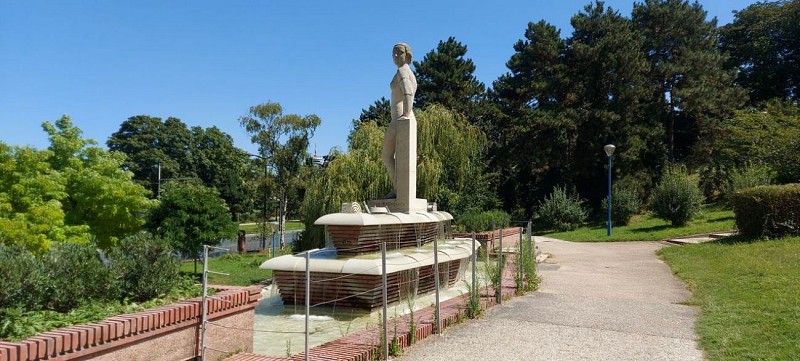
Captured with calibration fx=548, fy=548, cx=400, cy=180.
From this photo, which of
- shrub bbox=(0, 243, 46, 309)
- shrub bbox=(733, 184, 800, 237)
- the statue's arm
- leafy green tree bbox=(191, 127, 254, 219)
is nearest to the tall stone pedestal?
the statue's arm

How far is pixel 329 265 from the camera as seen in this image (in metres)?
8.21

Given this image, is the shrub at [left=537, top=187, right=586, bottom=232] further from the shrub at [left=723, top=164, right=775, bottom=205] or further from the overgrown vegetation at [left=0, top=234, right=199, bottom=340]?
the overgrown vegetation at [left=0, top=234, right=199, bottom=340]

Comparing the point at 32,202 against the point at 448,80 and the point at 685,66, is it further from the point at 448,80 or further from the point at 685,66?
the point at 685,66

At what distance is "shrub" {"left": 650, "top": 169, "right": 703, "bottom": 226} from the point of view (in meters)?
21.8

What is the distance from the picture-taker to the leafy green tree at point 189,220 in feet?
54.3

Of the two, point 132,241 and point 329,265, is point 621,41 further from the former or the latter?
point 132,241

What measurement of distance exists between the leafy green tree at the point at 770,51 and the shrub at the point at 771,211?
91.2 feet

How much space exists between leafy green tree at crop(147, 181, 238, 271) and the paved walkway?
1055 cm

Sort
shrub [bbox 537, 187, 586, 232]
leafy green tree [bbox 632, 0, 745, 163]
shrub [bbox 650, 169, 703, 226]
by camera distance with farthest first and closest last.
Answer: leafy green tree [bbox 632, 0, 745, 163] → shrub [bbox 537, 187, 586, 232] → shrub [bbox 650, 169, 703, 226]

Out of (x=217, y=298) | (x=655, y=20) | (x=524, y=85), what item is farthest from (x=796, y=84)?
(x=217, y=298)

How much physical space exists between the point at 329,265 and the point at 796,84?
44.3m

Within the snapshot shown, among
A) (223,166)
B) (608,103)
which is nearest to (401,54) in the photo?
(608,103)

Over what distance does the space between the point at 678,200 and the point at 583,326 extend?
17.5m

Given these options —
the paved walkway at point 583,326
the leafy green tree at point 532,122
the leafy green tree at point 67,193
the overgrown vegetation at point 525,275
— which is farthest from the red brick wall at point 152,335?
the leafy green tree at point 532,122
